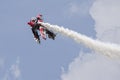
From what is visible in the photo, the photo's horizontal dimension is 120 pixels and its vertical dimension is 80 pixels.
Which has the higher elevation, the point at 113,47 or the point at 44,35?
the point at 44,35

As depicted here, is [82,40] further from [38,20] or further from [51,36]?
[38,20]

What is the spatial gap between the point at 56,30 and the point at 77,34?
29.4ft

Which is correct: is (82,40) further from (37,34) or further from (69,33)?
(37,34)

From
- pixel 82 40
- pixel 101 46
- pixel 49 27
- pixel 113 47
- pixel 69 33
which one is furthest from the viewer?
pixel 49 27

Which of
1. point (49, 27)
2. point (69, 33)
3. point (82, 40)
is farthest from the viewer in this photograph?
point (49, 27)

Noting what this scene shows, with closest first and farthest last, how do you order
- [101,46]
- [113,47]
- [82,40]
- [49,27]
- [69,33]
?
[113,47], [101,46], [82,40], [69,33], [49,27]

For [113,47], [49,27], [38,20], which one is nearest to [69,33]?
[49,27]

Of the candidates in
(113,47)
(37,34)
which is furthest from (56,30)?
(113,47)

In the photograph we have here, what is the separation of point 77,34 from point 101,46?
51.5ft

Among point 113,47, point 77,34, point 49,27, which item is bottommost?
point 113,47

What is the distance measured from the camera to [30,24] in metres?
115

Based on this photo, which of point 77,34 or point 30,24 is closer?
point 77,34

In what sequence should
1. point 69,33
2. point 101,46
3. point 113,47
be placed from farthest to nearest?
point 69,33
point 101,46
point 113,47

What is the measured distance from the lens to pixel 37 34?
11469 centimetres
